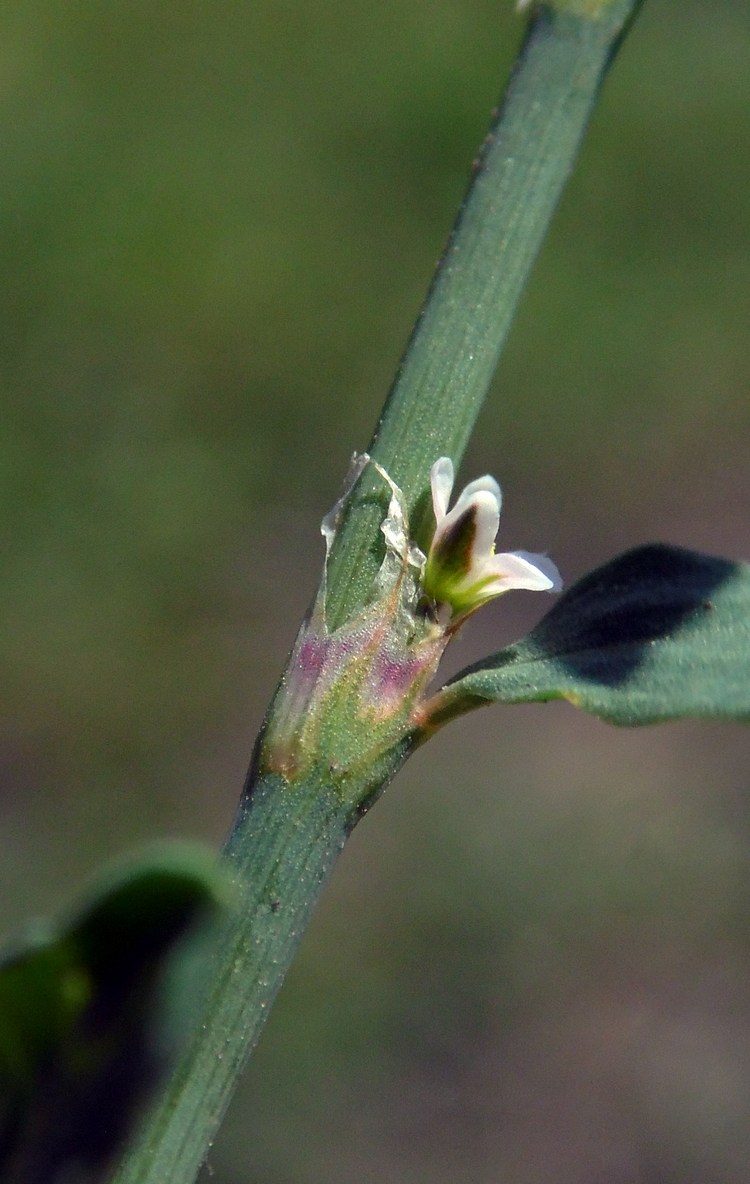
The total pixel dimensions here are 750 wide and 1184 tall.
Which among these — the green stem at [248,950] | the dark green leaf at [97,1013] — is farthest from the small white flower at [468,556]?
the dark green leaf at [97,1013]

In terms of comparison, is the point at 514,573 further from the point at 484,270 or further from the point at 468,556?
the point at 484,270

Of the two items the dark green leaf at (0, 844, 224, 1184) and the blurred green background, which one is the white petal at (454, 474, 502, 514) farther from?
the blurred green background

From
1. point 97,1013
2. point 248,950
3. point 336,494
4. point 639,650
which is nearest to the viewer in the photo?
point 97,1013

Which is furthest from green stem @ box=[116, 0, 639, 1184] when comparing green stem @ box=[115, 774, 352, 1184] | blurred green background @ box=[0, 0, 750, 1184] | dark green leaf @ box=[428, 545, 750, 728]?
blurred green background @ box=[0, 0, 750, 1184]

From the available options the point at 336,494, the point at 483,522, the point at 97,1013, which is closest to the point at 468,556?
the point at 483,522

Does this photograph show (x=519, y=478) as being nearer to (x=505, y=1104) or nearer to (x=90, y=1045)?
(x=505, y=1104)
